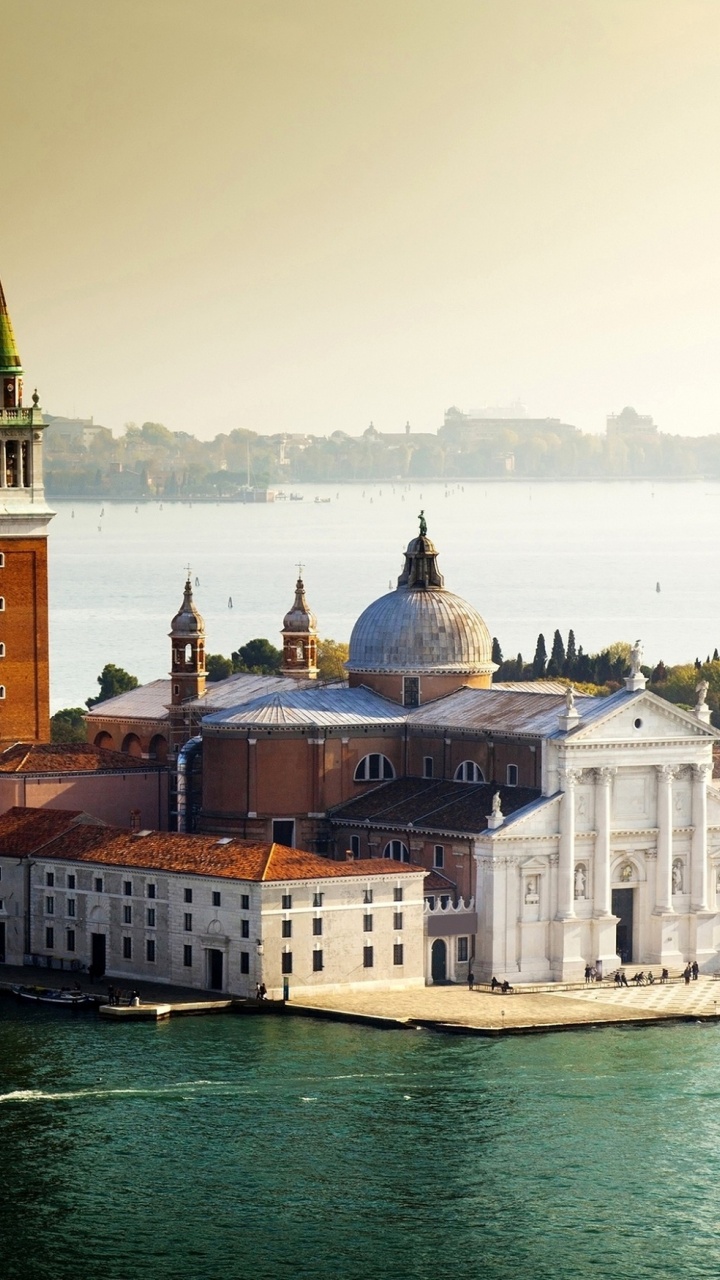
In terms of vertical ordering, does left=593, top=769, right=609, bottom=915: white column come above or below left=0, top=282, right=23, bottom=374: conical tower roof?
below

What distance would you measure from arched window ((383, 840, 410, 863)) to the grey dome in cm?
592

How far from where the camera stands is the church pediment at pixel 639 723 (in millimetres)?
71375

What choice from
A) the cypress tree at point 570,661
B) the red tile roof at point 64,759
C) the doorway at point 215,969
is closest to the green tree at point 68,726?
the cypress tree at point 570,661

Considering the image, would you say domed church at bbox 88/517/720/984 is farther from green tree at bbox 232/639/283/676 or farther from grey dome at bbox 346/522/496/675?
green tree at bbox 232/639/283/676

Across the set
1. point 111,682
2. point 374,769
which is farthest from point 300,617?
point 111,682

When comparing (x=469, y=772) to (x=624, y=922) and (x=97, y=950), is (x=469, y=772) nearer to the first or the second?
(x=624, y=922)

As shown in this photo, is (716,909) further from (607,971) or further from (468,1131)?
(468,1131)

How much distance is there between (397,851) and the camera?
74625 mm

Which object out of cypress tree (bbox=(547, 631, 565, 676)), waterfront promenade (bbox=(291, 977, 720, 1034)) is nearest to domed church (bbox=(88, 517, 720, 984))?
waterfront promenade (bbox=(291, 977, 720, 1034))

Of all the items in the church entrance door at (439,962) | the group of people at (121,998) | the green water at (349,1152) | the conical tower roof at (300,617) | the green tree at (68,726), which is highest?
the conical tower roof at (300,617)

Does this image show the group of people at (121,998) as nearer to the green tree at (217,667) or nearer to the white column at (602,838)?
the white column at (602,838)

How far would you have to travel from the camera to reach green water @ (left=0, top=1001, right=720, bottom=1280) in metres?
51.3

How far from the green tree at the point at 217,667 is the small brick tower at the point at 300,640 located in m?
A: 19.6

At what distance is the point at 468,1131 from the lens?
58281mm
